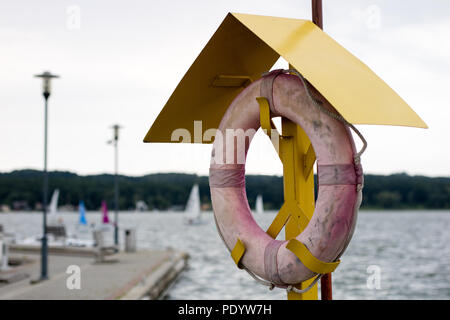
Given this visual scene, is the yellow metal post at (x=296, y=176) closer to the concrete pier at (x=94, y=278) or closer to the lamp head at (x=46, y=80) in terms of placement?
the concrete pier at (x=94, y=278)

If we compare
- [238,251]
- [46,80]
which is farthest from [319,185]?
[46,80]

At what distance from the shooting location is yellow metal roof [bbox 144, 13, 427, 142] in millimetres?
3324

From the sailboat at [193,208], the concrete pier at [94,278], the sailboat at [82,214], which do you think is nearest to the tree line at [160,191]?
the sailboat at [193,208]

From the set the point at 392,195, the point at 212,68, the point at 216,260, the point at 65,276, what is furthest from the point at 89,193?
the point at 212,68

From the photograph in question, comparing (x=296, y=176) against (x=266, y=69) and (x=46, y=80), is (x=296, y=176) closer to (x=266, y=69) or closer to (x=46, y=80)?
(x=266, y=69)

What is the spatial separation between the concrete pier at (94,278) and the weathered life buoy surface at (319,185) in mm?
7597

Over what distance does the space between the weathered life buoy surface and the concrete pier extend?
7.60 meters

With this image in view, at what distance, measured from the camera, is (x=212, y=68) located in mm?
4453

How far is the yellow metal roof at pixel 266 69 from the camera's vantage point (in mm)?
3324

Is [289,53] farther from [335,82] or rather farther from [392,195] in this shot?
[392,195]

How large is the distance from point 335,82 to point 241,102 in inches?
35.8

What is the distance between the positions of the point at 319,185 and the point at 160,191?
11346cm

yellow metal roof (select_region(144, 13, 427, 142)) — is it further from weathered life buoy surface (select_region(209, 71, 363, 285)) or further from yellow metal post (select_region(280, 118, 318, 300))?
yellow metal post (select_region(280, 118, 318, 300))
